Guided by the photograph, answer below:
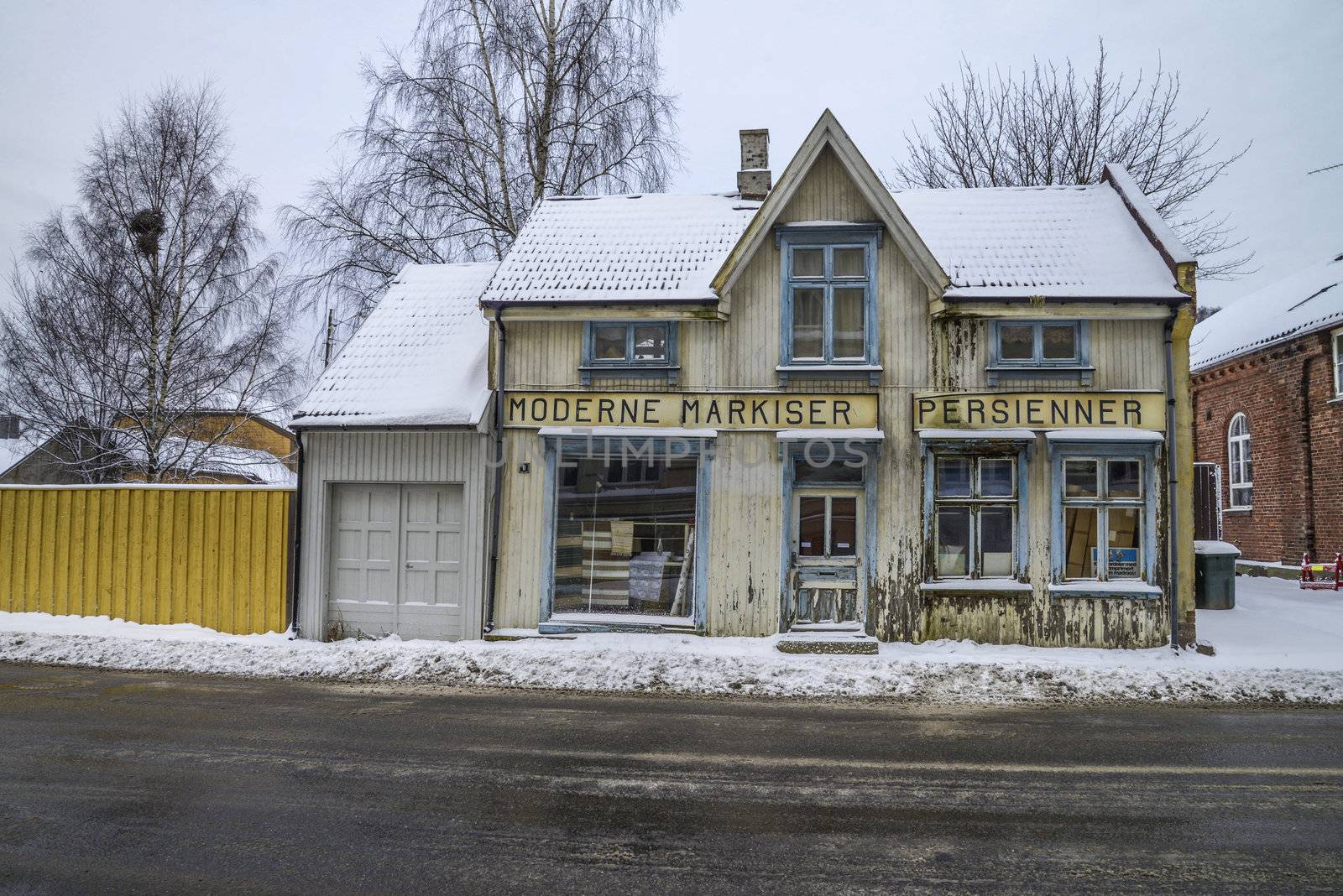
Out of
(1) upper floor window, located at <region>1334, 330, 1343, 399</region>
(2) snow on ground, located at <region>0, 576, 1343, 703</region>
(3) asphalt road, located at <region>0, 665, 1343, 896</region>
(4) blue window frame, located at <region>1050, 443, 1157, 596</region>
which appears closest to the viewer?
(3) asphalt road, located at <region>0, 665, 1343, 896</region>

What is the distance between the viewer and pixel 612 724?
24.9 ft

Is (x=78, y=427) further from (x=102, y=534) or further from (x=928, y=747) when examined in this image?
(x=928, y=747)

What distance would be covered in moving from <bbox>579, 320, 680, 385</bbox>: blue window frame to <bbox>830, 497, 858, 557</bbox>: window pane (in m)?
3.09

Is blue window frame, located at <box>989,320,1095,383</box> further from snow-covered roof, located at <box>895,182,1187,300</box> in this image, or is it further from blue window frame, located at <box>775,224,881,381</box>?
blue window frame, located at <box>775,224,881,381</box>

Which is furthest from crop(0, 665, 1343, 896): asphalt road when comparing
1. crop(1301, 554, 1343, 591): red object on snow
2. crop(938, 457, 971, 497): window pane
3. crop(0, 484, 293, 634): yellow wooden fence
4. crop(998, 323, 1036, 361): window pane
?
crop(1301, 554, 1343, 591): red object on snow

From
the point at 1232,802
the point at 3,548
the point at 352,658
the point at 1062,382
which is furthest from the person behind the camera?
the point at 3,548

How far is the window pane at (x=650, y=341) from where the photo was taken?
12.1 metres

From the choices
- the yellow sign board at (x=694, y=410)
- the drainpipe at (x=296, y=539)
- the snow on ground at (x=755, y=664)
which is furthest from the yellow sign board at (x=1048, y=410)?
the drainpipe at (x=296, y=539)

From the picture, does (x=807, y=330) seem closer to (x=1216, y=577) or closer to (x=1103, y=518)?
(x=1103, y=518)

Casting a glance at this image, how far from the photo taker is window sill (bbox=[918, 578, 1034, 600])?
11.2m

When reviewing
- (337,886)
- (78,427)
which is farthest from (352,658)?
(78,427)

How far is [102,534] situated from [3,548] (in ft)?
6.65

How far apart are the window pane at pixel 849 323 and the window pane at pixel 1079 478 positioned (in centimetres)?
332

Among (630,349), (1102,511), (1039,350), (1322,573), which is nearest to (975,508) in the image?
(1102,511)
